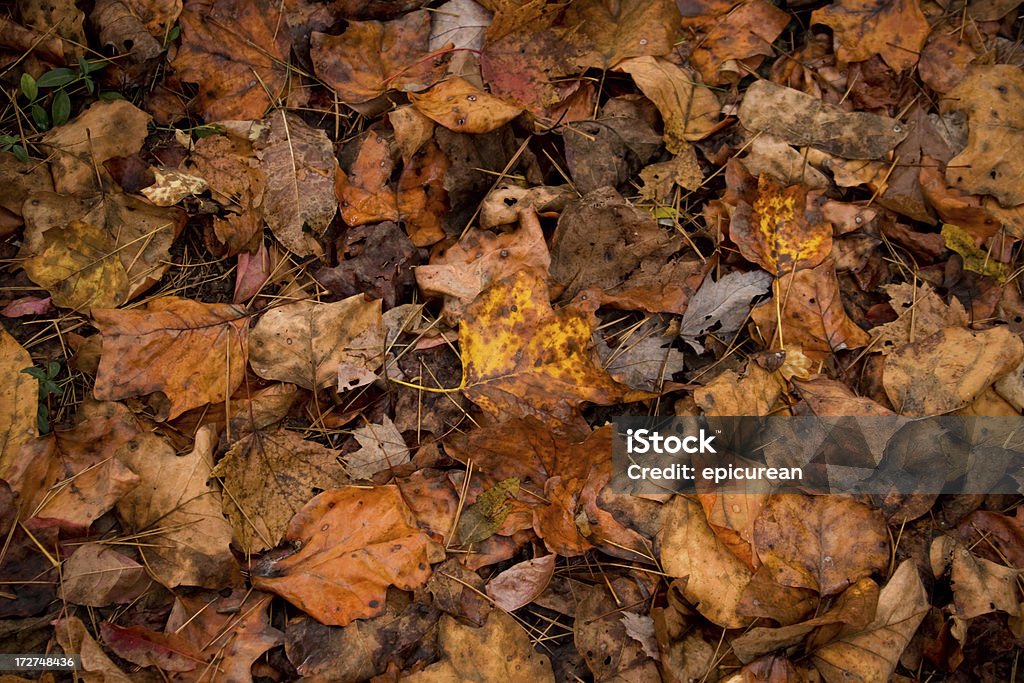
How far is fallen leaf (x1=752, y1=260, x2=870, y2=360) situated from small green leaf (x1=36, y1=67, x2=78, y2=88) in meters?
2.12

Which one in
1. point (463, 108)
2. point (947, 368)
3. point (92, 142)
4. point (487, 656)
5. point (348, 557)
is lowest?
point (487, 656)

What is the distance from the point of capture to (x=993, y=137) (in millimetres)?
2230

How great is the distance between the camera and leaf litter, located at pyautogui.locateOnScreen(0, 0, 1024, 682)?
72.9 inches

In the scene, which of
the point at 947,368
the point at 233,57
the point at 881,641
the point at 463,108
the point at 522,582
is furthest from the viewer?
the point at 233,57

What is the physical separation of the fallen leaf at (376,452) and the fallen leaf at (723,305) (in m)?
0.85

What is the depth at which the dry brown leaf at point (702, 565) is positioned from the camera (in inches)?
72.0

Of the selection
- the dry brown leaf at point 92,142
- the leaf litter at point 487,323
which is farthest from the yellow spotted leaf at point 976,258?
the dry brown leaf at point 92,142

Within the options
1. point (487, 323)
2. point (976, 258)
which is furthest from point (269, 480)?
point (976, 258)

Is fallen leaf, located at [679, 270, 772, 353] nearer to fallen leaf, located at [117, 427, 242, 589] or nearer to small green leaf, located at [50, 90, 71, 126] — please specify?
fallen leaf, located at [117, 427, 242, 589]

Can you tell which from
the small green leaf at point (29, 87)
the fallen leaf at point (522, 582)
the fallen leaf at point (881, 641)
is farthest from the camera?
the small green leaf at point (29, 87)

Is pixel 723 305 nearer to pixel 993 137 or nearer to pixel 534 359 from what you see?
pixel 534 359

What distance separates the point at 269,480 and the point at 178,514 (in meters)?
0.24

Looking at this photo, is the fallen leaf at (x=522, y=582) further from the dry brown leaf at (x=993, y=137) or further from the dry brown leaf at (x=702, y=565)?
the dry brown leaf at (x=993, y=137)

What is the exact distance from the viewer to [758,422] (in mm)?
1980
